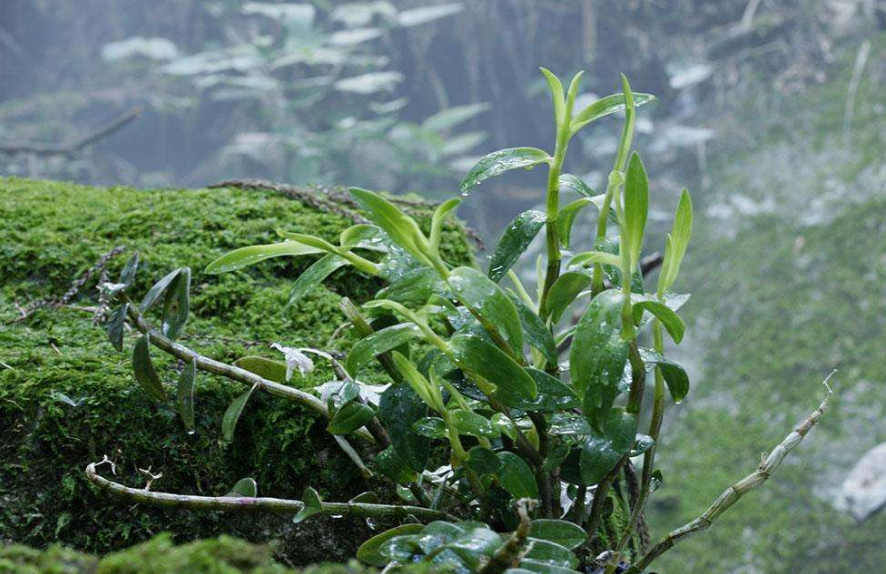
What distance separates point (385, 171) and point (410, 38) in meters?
1.81

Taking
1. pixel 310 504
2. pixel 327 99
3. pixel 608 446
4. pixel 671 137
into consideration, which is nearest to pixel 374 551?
pixel 310 504

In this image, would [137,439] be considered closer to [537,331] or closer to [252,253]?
[252,253]

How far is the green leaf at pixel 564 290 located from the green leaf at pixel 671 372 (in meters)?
0.07

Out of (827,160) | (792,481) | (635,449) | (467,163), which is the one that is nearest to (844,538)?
(792,481)

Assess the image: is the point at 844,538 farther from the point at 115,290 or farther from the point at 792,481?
the point at 115,290

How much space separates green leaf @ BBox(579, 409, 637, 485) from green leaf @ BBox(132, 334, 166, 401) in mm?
381

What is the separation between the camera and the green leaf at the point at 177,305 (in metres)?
0.67

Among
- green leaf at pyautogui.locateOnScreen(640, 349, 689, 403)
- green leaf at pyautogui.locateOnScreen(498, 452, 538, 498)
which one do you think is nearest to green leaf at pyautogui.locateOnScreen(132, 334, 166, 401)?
green leaf at pyautogui.locateOnScreen(498, 452, 538, 498)

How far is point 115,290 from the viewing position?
0.67 meters

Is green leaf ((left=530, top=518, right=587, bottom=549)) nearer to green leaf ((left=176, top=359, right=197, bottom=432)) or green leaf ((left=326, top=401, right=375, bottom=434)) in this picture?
green leaf ((left=326, top=401, right=375, bottom=434))

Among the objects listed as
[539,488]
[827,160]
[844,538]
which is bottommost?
[844,538]

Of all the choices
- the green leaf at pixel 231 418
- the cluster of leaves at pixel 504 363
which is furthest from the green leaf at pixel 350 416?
the green leaf at pixel 231 418

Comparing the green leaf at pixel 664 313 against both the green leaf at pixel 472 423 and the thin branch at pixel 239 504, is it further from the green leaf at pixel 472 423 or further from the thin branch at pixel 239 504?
A: the thin branch at pixel 239 504

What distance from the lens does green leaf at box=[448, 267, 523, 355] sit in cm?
52
